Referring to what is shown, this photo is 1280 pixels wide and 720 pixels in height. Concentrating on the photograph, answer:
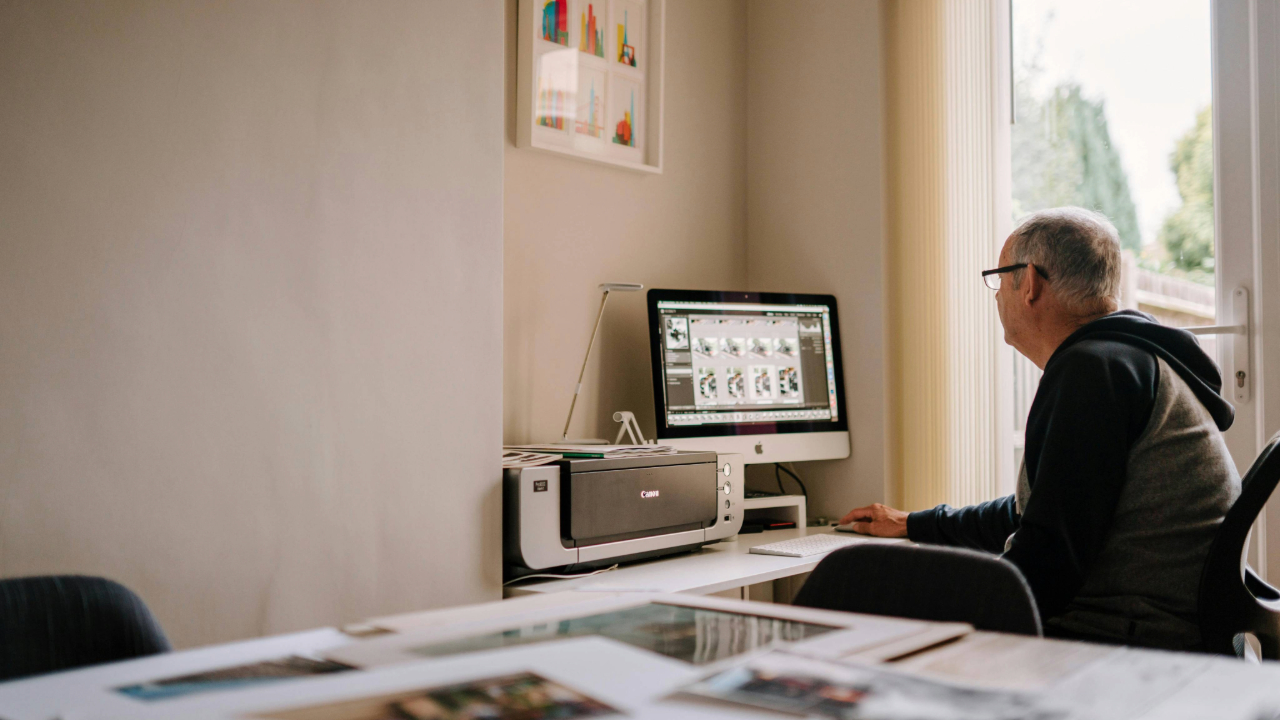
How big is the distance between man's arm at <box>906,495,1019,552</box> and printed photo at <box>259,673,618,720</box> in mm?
1321

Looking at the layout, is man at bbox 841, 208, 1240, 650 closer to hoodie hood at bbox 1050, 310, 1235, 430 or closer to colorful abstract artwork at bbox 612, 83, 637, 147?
hoodie hood at bbox 1050, 310, 1235, 430

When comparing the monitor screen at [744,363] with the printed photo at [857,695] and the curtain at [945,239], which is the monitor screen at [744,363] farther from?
the printed photo at [857,695]

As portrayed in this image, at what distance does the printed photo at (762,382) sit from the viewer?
2.37 meters

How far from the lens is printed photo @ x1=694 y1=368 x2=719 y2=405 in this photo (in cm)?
227

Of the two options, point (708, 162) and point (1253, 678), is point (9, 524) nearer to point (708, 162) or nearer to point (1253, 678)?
point (1253, 678)

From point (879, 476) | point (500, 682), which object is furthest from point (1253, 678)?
point (879, 476)

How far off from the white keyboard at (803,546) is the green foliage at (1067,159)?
1104mm

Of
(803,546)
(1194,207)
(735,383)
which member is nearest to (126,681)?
(803,546)

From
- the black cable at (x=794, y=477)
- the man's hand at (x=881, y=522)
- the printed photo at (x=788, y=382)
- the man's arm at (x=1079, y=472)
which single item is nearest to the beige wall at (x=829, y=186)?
the black cable at (x=794, y=477)

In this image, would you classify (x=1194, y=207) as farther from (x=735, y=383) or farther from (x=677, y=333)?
(x=677, y=333)

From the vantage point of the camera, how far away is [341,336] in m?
1.46

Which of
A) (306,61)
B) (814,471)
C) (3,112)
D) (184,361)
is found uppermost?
(306,61)

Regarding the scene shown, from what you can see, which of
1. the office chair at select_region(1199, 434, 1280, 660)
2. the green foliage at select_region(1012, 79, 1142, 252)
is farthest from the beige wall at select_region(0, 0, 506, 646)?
the green foliage at select_region(1012, 79, 1142, 252)

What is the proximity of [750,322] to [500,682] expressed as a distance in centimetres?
184
